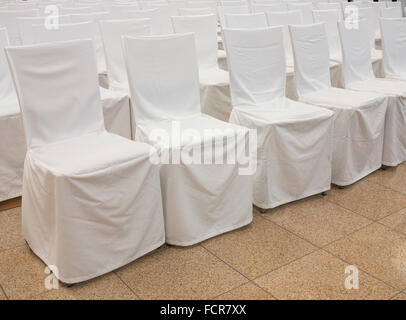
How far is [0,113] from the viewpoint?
9.54ft

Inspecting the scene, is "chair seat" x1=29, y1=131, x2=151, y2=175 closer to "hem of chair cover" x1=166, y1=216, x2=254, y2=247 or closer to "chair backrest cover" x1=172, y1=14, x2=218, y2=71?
"hem of chair cover" x1=166, y1=216, x2=254, y2=247

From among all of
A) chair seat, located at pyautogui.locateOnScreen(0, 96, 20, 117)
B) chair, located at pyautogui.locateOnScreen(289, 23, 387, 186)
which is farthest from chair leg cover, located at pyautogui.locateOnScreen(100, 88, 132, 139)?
chair, located at pyautogui.locateOnScreen(289, 23, 387, 186)

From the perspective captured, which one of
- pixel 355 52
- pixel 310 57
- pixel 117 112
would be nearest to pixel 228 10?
pixel 355 52

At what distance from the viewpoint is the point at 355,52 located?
4.02m

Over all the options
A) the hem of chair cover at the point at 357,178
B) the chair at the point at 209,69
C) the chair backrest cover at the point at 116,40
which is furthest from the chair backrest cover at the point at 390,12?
the chair backrest cover at the point at 116,40

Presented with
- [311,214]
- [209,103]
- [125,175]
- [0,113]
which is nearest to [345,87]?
[209,103]

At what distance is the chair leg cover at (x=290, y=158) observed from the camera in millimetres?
2838

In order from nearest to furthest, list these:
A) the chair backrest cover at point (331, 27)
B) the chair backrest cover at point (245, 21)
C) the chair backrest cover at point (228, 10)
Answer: the chair backrest cover at point (245, 21), the chair backrest cover at point (331, 27), the chair backrest cover at point (228, 10)

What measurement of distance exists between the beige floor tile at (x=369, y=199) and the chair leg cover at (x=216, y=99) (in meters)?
1.12

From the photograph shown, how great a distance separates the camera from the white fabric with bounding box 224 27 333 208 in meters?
2.86

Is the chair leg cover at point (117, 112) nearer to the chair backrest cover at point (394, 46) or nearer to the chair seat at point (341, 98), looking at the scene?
the chair seat at point (341, 98)

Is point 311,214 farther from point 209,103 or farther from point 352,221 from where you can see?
point 209,103

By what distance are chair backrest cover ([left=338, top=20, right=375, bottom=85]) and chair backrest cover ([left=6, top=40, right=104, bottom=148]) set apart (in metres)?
2.21

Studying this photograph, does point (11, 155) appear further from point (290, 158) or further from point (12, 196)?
point (290, 158)
